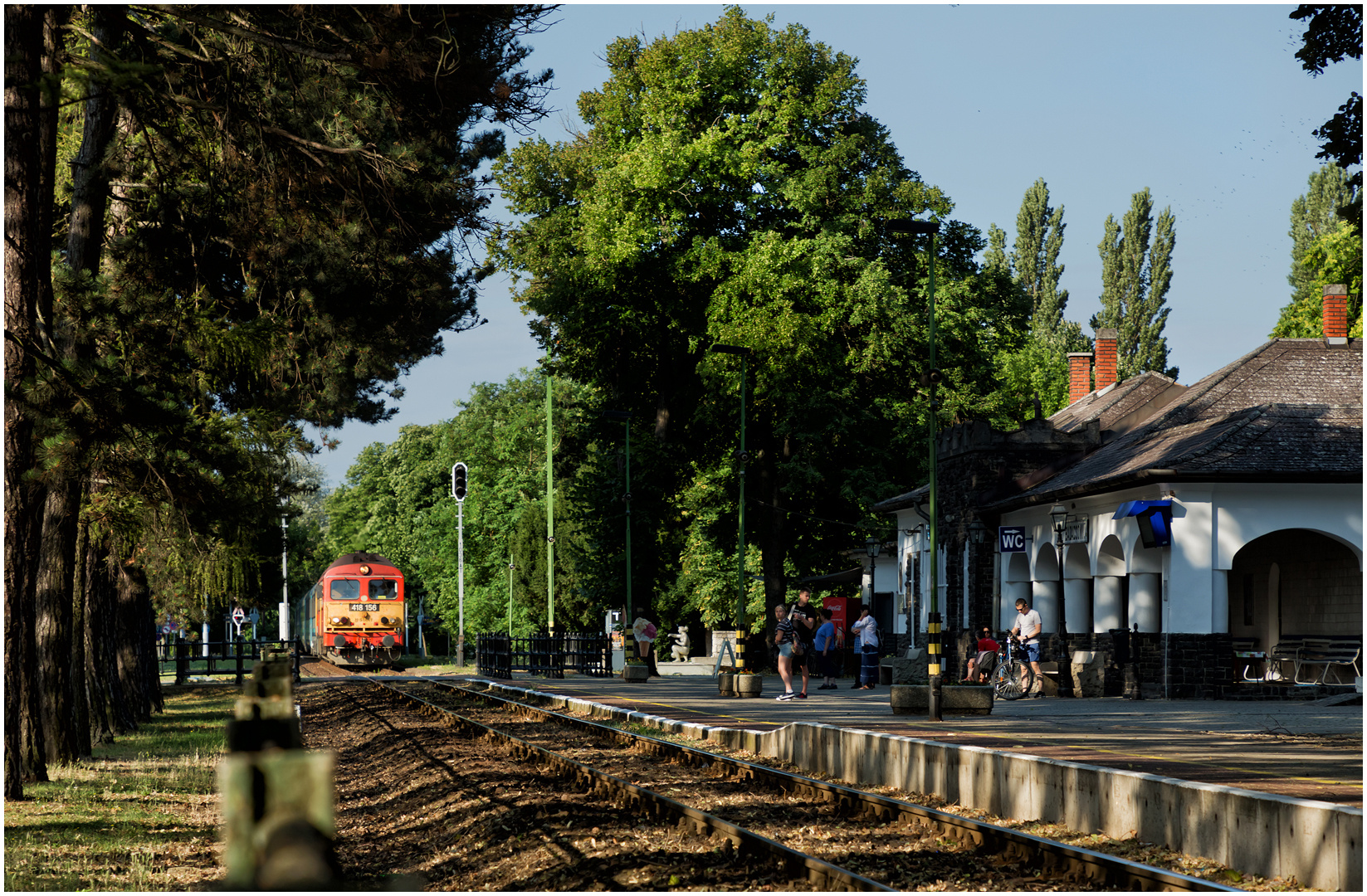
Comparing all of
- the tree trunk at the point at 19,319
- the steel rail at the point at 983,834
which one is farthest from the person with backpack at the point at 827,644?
the tree trunk at the point at 19,319

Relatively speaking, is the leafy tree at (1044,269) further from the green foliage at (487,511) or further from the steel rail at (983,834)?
the steel rail at (983,834)

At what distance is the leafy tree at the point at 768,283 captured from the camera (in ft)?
132

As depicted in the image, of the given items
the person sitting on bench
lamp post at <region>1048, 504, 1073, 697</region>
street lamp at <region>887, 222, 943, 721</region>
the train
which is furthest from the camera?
the train

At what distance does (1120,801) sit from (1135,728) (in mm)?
9039

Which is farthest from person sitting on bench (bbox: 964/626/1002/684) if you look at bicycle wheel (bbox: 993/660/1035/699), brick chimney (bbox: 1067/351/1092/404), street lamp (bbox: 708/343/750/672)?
brick chimney (bbox: 1067/351/1092/404)

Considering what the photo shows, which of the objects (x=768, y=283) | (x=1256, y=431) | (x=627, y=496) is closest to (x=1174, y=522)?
(x=1256, y=431)

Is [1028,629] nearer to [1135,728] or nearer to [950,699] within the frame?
[950,699]

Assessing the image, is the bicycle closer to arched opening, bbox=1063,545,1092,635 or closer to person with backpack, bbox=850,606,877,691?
person with backpack, bbox=850,606,877,691

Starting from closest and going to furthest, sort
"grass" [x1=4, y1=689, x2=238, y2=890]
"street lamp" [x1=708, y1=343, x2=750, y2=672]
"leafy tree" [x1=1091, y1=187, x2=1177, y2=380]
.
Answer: "grass" [x1=4, y1=689, x2=238, y2=890] → "street lamp" [x1=708, y1=343, x2=750, y2=672] → "leafy tree" [x1=1091, y1=187, x2=1177, y2=380]

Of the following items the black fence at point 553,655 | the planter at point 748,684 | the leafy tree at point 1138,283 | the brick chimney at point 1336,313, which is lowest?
the black fence at point 553,655

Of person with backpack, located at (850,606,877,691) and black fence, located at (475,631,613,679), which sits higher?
person with backpack, located at (850,606,877,691)

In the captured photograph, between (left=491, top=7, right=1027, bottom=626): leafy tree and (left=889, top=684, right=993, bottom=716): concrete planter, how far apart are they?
18421 millimetres

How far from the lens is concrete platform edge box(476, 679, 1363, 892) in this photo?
27.9 ft

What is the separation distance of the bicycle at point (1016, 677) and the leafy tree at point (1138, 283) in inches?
1961
